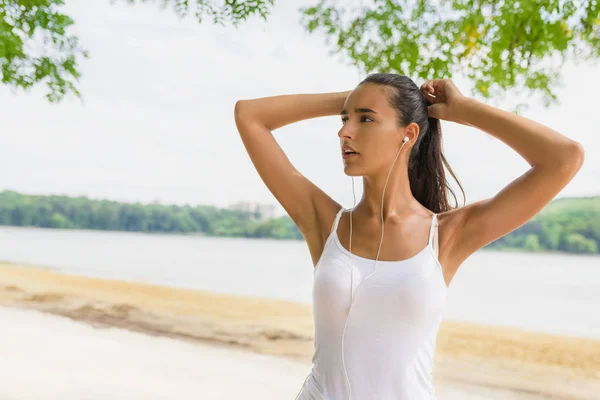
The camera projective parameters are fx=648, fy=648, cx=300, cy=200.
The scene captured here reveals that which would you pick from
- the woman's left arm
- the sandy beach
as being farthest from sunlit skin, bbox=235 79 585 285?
the sandy beach

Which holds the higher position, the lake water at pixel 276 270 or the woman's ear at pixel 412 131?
the woman's ear at pixel 412 131

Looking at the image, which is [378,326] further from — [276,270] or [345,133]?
[276,270]

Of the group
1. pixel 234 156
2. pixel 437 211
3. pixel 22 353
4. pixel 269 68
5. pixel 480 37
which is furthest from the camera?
pixel 234 156

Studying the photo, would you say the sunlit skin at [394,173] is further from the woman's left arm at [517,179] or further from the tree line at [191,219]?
the tree line at [191,219]

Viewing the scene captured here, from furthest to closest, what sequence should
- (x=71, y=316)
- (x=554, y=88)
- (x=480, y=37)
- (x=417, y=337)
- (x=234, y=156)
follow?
(x=234, y=156)
(x=71, y=316)
(x=554, y=88)
(x=480, y=37)
(x=417, y=337)

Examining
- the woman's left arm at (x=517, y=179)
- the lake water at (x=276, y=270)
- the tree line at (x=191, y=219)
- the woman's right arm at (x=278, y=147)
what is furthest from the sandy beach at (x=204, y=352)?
the woman's left arm at (x=517, y=179)

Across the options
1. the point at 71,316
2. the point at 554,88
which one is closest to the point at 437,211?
the point at 554,88

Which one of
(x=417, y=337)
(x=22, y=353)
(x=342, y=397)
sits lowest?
(x=22, y=353)

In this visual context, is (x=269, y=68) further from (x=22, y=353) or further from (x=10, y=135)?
(x=22, y=353)

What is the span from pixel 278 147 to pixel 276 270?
10381mm

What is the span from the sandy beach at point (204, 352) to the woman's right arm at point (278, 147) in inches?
134

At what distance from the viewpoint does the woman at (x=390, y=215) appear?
1.08 metres

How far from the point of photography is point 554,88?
3652mm

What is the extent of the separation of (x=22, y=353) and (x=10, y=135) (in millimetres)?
8960
